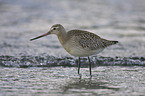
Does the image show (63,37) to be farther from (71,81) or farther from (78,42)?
(71,81)

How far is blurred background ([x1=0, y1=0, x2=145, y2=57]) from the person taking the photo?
11.3 meters

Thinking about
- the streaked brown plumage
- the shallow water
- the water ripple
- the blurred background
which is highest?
the blurred background

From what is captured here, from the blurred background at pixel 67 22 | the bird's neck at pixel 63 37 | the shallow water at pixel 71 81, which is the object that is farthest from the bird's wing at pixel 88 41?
the blurred background at pixel 67 22

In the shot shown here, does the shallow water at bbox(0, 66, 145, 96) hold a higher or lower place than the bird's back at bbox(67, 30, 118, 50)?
lower

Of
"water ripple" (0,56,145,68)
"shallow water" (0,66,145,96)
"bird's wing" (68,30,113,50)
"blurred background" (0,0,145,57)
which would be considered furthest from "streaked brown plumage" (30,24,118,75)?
"blurred background" (0,0,145,57)

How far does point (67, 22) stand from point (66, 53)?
18.2 feet

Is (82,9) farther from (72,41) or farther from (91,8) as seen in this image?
(72,41)

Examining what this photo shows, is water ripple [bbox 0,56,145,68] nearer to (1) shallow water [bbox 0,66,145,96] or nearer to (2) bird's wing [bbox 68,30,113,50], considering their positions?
(1) shallow water [bbox 0,66,145,96]

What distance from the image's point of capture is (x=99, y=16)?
17.6 meters

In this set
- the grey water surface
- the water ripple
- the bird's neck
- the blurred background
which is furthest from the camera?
the blurred background

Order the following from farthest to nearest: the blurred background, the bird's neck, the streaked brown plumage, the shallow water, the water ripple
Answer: the blurred background → the water ripple → the bird's neck → the streaked brown plumage → the shallow water

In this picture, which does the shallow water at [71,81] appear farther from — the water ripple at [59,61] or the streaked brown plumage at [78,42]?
the streaked brown plumage at [78,42]

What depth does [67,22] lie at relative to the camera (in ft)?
53.0

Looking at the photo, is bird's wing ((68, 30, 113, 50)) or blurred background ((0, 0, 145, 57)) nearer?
bird's wing ((68, 30, 113, 50))
